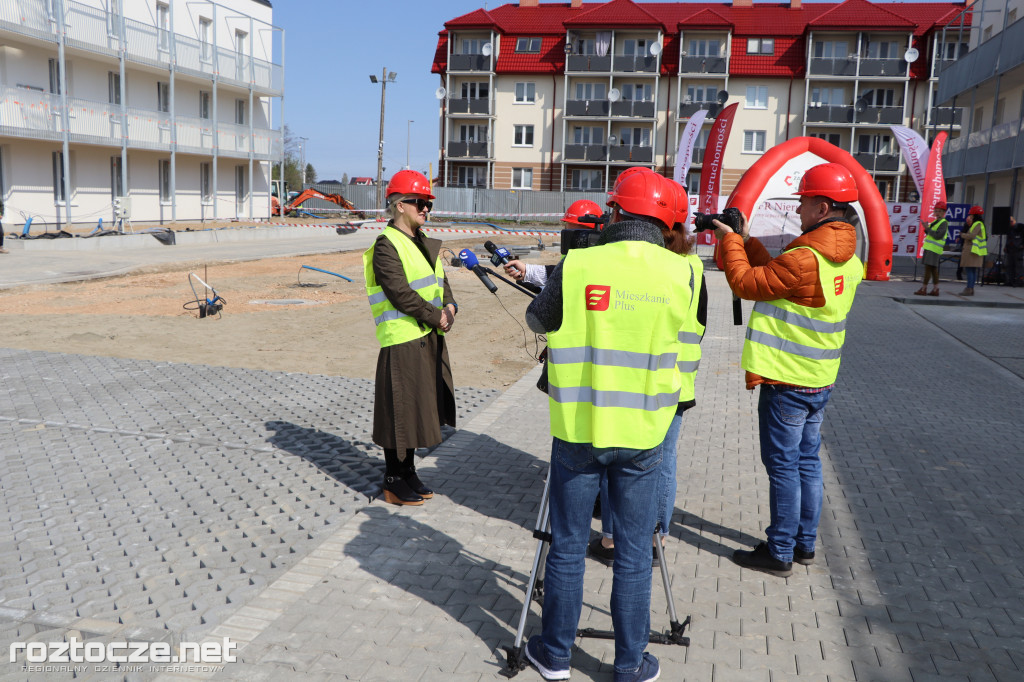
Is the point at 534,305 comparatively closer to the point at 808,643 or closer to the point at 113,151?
the point at 808,643

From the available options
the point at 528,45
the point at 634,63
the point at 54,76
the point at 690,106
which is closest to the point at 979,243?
the point at 54,76

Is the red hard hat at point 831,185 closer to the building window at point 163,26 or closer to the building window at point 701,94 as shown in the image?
Answer: the building window at point 163,26

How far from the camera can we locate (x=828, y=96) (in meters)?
52.8

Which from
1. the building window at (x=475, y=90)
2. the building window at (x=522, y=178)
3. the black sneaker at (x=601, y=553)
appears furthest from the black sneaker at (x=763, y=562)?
the building window at (x=475, y=90)

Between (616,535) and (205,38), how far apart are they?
131 feet

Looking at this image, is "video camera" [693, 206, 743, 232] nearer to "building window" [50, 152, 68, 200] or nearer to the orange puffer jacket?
the orange puffer jacket

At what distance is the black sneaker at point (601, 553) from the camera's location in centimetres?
438

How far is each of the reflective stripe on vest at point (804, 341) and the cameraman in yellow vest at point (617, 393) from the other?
3.96 ft

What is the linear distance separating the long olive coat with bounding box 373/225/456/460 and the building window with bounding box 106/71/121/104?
108 feet

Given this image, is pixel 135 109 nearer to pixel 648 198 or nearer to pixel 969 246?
pixel 969 246

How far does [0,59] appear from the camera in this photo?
27.8 m

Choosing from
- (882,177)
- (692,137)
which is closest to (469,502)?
(692,137)

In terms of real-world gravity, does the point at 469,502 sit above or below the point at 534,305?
below

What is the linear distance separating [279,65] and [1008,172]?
31739 mm
